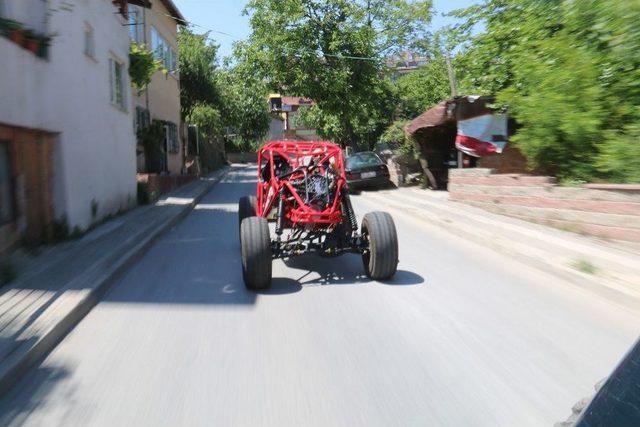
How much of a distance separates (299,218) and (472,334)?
8.77 feet

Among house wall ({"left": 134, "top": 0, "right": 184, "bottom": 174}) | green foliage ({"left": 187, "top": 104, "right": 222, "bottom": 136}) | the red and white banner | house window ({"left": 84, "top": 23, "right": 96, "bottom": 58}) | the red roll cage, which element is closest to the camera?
the red roll cage

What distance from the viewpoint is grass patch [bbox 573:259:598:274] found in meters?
6.78

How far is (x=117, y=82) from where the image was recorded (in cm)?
1426

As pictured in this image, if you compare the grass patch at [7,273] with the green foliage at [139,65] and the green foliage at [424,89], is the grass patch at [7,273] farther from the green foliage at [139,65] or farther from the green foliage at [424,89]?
the green foliage at [424,89]

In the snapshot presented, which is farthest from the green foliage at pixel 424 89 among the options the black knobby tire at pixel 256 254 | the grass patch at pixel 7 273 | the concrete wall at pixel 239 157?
the concrete wall at pixel 239 157

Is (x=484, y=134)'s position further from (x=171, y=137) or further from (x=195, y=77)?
(x=195, y=77)

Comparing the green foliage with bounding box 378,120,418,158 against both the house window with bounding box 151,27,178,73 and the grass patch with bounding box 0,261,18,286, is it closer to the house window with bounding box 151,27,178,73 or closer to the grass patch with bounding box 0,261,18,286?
the house window with bounding box 151,27,178,73

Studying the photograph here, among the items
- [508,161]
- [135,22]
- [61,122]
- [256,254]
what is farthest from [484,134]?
[135,22]

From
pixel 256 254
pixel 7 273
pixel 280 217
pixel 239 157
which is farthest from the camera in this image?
pixel 239 157

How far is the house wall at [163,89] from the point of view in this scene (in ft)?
68.1

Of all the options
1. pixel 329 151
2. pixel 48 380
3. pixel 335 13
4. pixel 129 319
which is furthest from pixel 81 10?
pixel 335 13

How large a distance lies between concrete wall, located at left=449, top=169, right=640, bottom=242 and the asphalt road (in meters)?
1.79

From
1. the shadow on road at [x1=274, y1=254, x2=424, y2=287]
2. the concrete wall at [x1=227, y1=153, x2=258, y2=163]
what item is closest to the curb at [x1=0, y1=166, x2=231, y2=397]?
the shadow on road at [x1=274, y1=254, x2=424, y2=287]

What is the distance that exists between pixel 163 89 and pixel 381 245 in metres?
18.6
